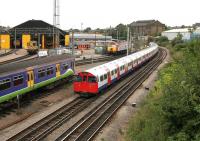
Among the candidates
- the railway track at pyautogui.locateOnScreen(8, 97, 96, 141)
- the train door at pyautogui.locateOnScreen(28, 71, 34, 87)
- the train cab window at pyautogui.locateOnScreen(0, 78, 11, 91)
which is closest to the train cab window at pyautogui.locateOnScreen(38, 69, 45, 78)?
the train door at pyautogui.locateOnScreen(28, 71, 34, 87)

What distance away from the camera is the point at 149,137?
13641 mm

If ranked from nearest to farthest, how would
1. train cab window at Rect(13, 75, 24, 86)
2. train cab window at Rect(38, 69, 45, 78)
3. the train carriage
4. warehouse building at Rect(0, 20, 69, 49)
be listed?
the train carriage < train cab window at Rect(13, 75, 24, 86) < train cab window at Rect(38, 69, 45, 78) < warehouse building at Rect(0, 20, 69, 49)

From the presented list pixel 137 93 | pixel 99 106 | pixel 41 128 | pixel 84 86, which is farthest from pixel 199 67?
pixel 137 93

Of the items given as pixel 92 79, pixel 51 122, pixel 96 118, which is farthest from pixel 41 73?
pixel 96 118

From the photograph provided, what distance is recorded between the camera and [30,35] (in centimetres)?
7388

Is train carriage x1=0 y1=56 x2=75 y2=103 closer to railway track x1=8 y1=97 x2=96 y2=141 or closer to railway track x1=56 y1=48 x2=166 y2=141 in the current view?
railway track x1=8 y1=97 x2=96 y2=141

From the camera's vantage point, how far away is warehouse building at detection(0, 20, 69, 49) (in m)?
73.8

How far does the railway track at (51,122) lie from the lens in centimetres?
1714

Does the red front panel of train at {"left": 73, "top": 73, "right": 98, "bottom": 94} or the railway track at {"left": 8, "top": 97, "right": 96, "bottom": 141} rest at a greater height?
the red front panel of train at {"left": 73, "top": 73, "right": 98, "bottom": 94}

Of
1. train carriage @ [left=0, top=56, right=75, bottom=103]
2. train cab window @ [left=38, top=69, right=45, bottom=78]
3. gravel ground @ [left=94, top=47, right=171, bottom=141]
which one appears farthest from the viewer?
train cab window @ [left=38, top=69, right=45, bottom=78]

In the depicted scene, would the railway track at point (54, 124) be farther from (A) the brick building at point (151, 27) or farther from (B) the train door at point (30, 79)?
(A) the brick building at point (151, 27)

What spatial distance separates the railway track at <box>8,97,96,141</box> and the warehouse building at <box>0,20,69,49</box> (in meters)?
47.9

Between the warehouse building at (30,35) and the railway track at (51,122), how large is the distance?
47938 millimetres

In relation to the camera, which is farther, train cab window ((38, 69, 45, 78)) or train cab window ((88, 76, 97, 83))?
train cab window ((38, 69, 45, 78))
